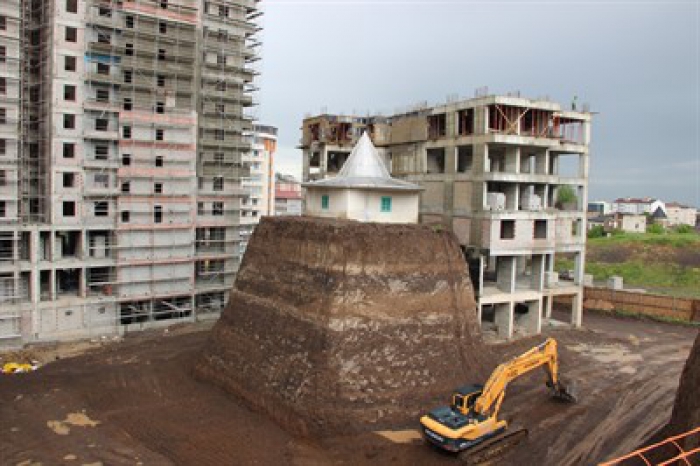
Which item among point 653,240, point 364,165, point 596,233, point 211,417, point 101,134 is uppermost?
point 101,134

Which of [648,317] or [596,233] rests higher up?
[596,233]

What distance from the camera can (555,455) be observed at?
22.5m

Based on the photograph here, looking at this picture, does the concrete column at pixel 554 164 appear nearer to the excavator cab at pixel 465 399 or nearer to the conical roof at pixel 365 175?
the conical roof at pixel 365 175

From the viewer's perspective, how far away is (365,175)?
3412 cm

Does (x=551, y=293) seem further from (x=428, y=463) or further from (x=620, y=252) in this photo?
(x=620, y=252)

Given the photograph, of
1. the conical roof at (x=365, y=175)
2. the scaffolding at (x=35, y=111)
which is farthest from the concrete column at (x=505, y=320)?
the scaffolding at (x=35, y=111)

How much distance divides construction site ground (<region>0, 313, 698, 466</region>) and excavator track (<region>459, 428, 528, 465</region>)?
1.12ft

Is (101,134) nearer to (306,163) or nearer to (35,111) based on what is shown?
(35,111)

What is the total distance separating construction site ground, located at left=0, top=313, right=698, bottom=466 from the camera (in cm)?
2231

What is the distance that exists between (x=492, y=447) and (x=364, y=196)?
14.9 meters

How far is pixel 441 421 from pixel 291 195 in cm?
7574

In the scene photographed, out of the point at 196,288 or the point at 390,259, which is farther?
the point at 196,288

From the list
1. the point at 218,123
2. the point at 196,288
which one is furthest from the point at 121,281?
the point at 218,123

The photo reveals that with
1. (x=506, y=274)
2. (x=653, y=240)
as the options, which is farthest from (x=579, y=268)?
(x=653, y=240)
